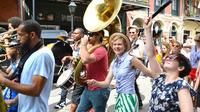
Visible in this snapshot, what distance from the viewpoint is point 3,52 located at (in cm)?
508

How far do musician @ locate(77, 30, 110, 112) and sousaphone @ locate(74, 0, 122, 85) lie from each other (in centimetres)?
13

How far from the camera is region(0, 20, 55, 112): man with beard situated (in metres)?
3.19

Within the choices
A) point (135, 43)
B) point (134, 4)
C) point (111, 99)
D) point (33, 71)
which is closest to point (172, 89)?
point (33, 71)

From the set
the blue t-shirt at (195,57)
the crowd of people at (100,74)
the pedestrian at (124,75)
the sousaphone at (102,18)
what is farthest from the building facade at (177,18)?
the pedestrian at (124,75)

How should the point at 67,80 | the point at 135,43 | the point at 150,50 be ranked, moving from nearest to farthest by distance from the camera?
the point at 150,50 → the point at 67,80 → the point at 135,43

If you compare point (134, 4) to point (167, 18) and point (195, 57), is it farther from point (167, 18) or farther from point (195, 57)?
point (195, 57)

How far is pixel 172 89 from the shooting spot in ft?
10.2

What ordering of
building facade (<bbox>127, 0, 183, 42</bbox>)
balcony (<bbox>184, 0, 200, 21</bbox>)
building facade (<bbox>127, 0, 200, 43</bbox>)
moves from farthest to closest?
balcony (<bbox>184, 0, 200, 21</bbox>)
building facade (<bbox>127, 0, 200, 43</bbox>)
building facade (<bbox>127, 0, 183, 42</bbox>)

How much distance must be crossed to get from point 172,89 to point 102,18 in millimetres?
2683

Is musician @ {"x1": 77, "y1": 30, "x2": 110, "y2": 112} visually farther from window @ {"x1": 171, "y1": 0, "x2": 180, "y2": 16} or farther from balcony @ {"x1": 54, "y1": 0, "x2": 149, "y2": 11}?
window @ {"x1": 171, "y1": 0, "x2": 180, "y2": 16}

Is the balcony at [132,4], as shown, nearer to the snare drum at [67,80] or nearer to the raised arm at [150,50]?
the snare drum at [67,80]

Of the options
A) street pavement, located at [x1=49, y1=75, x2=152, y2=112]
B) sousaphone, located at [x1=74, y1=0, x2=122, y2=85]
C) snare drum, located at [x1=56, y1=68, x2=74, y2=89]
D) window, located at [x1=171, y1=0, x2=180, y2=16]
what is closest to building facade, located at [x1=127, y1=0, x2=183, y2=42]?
window, located at [x1=171, y1=0, x2=180, y2=16]

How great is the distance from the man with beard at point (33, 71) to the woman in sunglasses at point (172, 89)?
0.89 m

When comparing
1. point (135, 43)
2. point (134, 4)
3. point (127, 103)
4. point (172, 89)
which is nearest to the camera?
point (172, 89)
